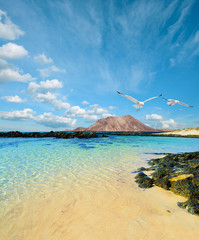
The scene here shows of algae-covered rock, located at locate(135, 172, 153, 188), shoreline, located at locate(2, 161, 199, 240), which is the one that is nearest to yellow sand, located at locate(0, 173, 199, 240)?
shoreline, located at locate(2, 161, 199, 240)

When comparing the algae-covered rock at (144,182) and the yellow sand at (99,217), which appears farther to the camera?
the algae-covered rock at (144,182)

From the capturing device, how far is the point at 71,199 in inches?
202

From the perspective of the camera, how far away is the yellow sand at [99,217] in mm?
3359

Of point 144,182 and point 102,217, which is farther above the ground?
point 144,182

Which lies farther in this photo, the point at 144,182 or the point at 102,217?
the point at 144,182


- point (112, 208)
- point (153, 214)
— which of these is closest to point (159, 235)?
point (153, 214)

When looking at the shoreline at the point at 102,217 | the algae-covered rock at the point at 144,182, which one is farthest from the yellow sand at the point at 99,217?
the algae-covered rock at the point at 144,182

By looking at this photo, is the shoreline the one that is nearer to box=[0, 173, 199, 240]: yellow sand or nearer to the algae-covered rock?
box=[0, 173, 199, 240]: yellow sand

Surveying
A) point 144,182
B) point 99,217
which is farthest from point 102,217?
point 144,182

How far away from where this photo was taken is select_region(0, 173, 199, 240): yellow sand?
3359 mm

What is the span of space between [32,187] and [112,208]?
3934 millimetres

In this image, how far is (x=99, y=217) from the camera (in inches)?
159

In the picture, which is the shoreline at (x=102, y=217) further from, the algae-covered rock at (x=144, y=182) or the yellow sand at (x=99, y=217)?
the algae-covered rock at (x=144, y=182)

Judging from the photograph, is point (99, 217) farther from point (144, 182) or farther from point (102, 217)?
point (144, 182)
